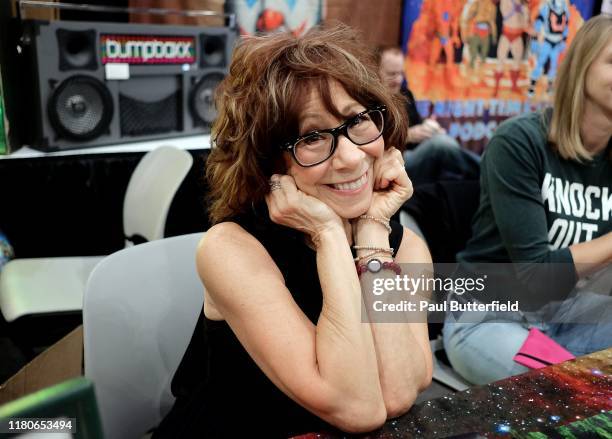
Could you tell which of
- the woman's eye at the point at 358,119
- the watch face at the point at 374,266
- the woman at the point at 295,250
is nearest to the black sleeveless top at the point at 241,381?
the woman at the point at 295,250

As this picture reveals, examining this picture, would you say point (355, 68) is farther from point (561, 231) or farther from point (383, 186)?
point (561, 231)

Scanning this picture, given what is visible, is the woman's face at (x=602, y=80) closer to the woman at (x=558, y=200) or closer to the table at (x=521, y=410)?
the woman at (x=558, y=200)

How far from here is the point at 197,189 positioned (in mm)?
2623

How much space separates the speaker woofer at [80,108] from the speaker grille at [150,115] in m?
0.09

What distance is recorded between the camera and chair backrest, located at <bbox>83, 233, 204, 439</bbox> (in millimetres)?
1041

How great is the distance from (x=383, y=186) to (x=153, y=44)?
1806mm

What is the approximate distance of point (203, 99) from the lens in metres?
2.86

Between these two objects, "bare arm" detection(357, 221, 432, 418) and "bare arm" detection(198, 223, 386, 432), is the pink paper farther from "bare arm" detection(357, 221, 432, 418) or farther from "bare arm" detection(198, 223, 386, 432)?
"bare arm" detection(198, 223, 386, 432)

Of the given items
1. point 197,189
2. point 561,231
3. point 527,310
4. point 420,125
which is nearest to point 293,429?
point 527,310

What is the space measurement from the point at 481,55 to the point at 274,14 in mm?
1595

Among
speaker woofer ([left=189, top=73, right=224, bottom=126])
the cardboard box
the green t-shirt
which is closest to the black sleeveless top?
the cardboard box

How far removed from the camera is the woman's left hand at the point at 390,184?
1.09 metres

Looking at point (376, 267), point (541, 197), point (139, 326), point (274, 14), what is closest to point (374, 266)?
point (376, 267)

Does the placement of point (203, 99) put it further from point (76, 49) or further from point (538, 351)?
point (538, 351)
